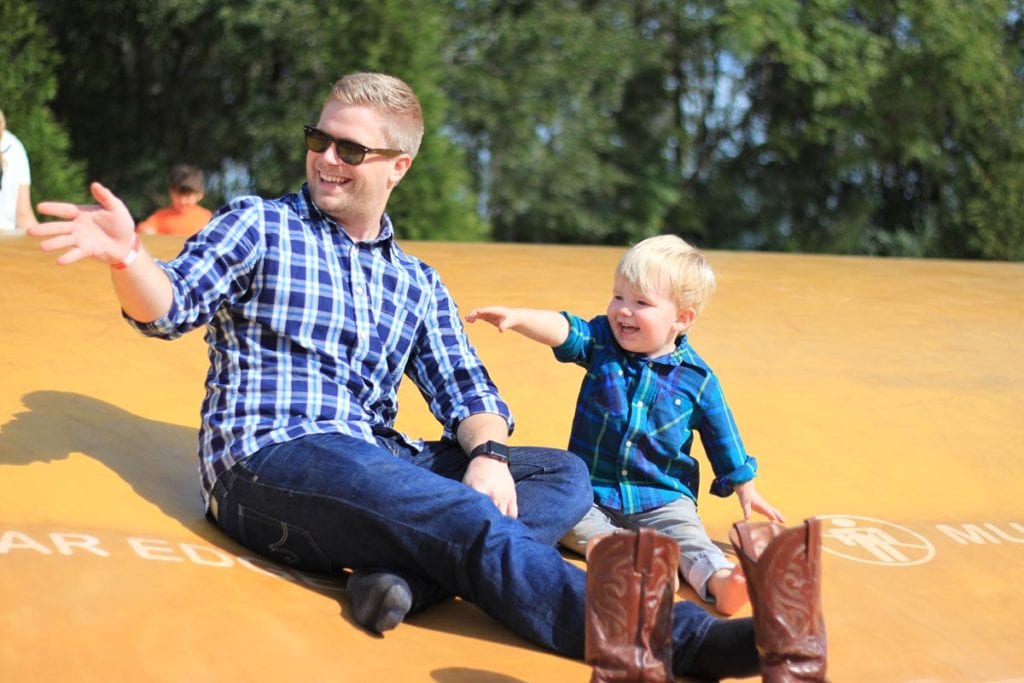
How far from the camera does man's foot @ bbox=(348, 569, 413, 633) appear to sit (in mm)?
3291

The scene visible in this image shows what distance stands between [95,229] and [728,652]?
1.57 metres

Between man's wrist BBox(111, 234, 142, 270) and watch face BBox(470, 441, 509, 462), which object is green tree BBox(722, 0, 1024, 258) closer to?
watch face BBox(470, 441, 509, 462)

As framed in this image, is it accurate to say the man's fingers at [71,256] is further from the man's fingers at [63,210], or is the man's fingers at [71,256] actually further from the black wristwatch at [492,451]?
the black wristwatch at [492,451]

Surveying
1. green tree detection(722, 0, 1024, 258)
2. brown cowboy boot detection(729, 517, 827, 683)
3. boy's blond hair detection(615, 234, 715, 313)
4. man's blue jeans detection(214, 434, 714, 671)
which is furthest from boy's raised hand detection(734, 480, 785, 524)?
green tree detection(722, 0, 1024, 258)

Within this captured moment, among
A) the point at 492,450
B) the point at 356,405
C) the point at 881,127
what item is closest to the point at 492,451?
the point at 492,450

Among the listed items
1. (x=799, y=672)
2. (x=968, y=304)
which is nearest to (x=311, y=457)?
(x=799, y=672)

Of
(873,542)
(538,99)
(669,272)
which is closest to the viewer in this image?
(669,272)

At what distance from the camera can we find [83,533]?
3645mm

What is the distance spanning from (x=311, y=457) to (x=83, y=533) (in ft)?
2.03

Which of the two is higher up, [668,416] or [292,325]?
[292,325]

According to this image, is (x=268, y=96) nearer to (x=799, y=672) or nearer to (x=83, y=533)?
(x=83, y=533)

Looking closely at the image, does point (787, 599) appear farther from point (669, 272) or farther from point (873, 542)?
point (873, 542)

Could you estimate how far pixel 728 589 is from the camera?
367 centimetres

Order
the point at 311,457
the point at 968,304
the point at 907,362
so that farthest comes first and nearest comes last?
the point at 968,304 → the point at 907,362 → the point at 311,457
